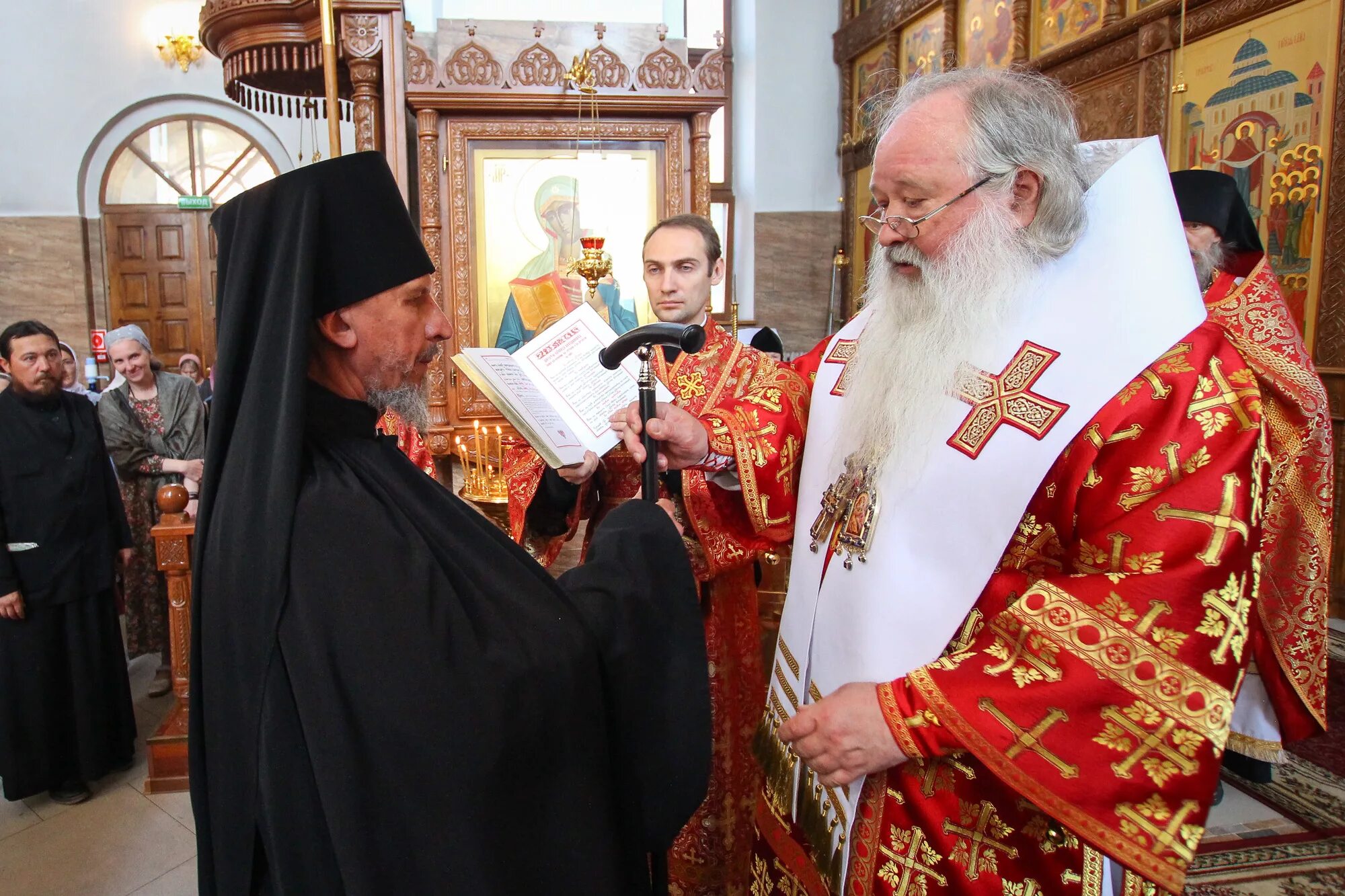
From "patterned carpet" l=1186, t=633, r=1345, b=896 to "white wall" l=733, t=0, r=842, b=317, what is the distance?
27.7 feet

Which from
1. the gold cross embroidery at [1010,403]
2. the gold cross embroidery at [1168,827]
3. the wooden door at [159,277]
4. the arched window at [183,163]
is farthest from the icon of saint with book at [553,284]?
the wooden door at [159,277]

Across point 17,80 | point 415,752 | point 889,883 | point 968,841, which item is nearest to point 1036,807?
point 968,841

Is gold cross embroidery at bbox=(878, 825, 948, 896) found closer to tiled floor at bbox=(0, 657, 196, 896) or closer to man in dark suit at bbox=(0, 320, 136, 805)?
tiled floor at bbox=(0, 657, 196, 896)

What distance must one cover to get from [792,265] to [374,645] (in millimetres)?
10699

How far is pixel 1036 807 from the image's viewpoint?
127 cm

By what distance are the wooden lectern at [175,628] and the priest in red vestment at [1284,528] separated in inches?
153

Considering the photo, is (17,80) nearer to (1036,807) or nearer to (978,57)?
(978,57)

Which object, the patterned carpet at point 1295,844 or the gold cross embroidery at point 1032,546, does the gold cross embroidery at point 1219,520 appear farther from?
the patterned carpet at point 1295,844

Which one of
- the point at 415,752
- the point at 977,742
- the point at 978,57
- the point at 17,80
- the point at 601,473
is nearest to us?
the point at 415,752

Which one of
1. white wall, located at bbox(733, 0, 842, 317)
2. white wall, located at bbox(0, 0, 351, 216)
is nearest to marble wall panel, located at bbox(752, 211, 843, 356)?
white wall, located at bbox(733, 0, 842, 317)

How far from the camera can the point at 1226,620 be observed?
117 centimetres

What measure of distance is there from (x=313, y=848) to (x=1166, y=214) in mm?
1532

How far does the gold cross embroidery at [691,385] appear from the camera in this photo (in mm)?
2486

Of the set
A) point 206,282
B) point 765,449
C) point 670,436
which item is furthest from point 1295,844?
point 206,282
